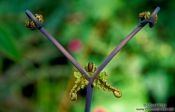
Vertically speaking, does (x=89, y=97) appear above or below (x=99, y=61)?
below

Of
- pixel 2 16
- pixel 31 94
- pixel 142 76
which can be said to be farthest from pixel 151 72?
pixel 2 16

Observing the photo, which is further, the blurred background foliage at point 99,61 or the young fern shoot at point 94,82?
the blurred background foliage at point 99,61

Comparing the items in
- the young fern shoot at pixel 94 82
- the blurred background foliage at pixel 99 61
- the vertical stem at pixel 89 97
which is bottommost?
the vertical stem at pixel 89 97

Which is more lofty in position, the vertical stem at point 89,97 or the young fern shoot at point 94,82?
the young fern shoot at point 94,82

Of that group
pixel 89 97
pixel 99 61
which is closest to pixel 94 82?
pixel 89 97

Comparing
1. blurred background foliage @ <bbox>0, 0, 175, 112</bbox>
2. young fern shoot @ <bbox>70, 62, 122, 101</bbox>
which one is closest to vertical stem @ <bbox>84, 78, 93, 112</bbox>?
young fern shoot @ <bbox>70, 62, 122, 101</bbox>

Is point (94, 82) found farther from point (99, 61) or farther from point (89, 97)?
point (99, 61)

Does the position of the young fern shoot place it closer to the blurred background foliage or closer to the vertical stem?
the vertical stem

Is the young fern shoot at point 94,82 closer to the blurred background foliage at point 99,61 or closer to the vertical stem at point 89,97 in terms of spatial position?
the vertical stem at point 89,97

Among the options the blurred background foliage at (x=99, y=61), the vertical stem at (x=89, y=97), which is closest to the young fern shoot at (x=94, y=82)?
the vertical stem at (x=89, y=97)
